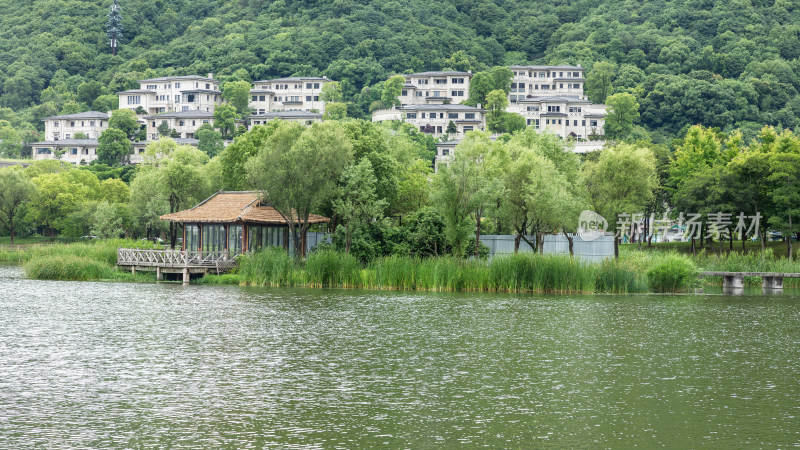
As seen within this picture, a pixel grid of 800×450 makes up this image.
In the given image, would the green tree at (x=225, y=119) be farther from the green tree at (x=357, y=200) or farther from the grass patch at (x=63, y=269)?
the green tree at (x=357, y=200)

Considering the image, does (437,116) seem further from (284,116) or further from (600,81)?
(600,81)

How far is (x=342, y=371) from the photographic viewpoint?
23.2m

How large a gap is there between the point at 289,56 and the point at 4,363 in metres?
176

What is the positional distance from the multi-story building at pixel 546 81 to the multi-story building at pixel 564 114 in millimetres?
13338

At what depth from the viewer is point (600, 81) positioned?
17838 cm

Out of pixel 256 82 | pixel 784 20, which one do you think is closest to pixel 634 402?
pixel 256 82

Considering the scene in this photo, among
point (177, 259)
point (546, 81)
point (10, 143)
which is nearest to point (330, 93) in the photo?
point (546, 81)

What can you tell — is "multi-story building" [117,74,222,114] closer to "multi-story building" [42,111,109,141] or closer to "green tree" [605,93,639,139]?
"multi-story building" [42,111,109,141]

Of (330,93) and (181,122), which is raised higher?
(330,93)

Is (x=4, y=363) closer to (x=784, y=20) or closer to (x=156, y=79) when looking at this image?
(x=156, y=79)

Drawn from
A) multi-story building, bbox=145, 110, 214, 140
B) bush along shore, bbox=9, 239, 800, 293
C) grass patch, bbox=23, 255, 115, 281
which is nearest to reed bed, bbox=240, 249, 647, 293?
bush along shore, bbox=9, 239, 800, 293

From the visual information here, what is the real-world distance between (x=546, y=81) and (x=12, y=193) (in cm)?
12383

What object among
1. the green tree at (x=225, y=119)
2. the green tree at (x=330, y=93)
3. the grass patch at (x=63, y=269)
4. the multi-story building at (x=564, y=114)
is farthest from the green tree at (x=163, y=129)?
the grass patch at (x=63, y=269)

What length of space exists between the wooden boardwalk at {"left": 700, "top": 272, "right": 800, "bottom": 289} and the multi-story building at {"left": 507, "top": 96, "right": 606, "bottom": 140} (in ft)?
334
